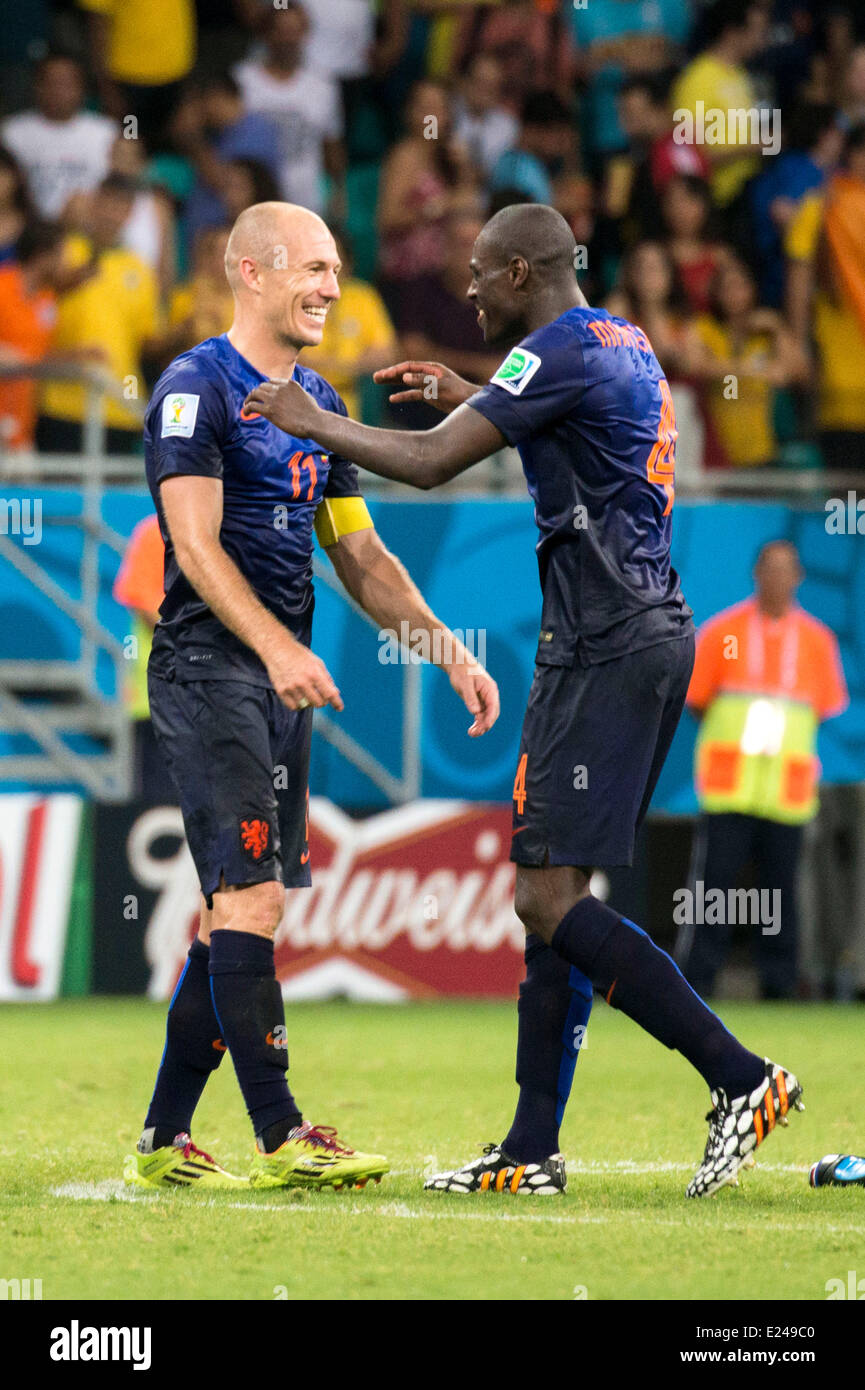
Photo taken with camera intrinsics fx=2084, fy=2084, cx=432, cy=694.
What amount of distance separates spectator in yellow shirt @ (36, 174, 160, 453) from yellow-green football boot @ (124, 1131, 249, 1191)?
714 cm

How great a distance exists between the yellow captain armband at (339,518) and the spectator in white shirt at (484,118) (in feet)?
27.3

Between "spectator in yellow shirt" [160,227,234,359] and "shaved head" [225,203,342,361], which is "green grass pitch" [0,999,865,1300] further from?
"spectator in yellow shirt" [160,227,234,359]

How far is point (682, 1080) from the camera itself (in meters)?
7.61

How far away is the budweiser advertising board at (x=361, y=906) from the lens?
10125mm

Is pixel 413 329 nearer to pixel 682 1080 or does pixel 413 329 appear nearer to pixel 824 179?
pixel 824 179

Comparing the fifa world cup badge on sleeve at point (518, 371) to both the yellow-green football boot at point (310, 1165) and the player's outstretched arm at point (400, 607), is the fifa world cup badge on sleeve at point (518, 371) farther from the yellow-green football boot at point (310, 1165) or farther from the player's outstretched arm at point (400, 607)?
the yellow-green football boot at point (310, 1165)

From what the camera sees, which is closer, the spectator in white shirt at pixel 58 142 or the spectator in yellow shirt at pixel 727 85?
the spectator in white shirt at pixel 58 142

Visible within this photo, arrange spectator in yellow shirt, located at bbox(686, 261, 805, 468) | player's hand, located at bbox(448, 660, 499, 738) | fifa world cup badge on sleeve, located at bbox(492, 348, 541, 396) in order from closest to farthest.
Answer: fifa world cup badge on sleeve, located at bbox(492, 348, 541, 396), player's hand, located at bbox(448, 660, 499, 738), spectator in yellow shirt, located at bbox(686, 261, 805, 468)

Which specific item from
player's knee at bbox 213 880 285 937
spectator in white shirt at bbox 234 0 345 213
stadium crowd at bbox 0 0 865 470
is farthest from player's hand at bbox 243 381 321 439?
spectator in white shirt at bbox 234 0 345 213

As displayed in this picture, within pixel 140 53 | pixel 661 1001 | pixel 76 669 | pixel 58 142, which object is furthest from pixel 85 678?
pixel 661 1001

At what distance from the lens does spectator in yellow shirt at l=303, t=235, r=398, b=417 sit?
1173 cm

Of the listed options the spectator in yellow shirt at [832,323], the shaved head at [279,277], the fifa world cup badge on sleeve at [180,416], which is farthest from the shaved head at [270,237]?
the spectator in yellow shirt at [832,323]
